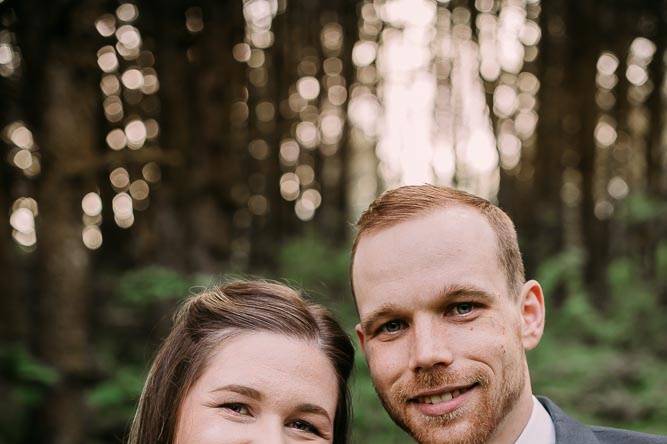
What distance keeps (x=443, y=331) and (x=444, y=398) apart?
0.22 metres

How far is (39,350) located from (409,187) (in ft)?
21.9

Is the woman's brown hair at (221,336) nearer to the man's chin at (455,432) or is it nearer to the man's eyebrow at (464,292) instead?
the man's chin at (455,432)

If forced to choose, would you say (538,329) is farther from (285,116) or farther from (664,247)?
(285,116)

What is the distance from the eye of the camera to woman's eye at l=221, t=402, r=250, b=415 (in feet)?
7.36

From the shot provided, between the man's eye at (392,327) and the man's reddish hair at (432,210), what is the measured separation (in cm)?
32

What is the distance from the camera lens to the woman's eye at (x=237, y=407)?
2.24 m

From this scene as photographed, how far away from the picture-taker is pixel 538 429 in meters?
2.58

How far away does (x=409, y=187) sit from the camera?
108 inches

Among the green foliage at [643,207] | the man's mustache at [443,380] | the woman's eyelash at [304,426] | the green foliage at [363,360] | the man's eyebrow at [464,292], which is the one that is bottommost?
the green foliage at [363,360]

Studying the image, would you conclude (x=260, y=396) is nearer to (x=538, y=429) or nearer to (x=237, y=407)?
(x=237, y=407)

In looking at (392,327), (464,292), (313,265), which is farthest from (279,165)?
(464,292)

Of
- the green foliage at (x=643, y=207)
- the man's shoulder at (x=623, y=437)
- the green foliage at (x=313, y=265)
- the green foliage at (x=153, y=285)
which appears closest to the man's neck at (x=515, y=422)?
the man's shoulder at (x=623, y=437)

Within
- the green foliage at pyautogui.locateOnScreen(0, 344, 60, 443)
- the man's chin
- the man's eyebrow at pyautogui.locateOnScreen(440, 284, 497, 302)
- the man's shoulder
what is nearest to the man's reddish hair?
the man's eyebrow at pyautogui.locateOnScreen(440, 284, 497, 302)

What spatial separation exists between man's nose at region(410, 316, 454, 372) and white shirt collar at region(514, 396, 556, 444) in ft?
1.60
